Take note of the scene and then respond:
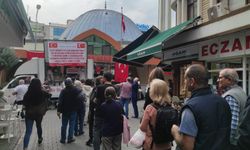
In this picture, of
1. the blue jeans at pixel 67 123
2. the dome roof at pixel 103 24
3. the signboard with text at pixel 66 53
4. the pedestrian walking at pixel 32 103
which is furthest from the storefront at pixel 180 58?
the dome roof at pixel 103 24

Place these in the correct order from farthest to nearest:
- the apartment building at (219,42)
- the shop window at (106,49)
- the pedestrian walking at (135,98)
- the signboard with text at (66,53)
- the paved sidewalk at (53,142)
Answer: the shop window at (106,49) → the signboard with text at (66,53) → the pedestrian walking at (135,98) → the paved sidewalk at (53,142) → the apartment building at (219,42)

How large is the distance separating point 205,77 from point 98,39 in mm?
46912

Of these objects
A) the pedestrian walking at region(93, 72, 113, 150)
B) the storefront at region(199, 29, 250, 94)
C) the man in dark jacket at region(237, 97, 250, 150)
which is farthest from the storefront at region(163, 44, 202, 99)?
the man in dark jacket at region(237, 97, 250, 150)

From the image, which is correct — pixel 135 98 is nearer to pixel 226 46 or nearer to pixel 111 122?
pixel 226 46

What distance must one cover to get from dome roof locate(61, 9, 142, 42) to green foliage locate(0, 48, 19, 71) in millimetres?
24176

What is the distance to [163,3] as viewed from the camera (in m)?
21.3

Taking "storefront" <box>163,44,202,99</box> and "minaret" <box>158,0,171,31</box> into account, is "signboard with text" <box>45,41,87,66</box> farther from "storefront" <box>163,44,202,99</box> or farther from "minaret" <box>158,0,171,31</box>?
"storefront" <box>163,44,202,99</box>

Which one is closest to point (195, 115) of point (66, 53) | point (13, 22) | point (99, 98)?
point (99, 98)

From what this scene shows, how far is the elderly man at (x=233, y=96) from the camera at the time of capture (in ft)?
14.6

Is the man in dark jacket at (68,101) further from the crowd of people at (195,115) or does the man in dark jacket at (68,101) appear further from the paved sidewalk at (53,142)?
the crowd of people at (195,115)

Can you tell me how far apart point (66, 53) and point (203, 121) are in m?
20.4

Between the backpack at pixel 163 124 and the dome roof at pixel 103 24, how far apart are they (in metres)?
65.3

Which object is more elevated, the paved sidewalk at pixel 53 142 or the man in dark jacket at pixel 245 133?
the man in dark jacket at pixel 245 133

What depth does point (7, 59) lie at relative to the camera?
1789 inches
